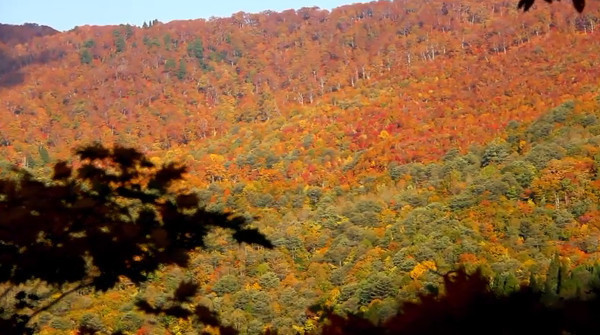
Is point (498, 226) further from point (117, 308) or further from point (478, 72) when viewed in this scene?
point (478, 72)

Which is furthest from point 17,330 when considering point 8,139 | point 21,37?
point 21,37

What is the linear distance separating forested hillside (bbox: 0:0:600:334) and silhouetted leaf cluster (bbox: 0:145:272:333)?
0.44 m

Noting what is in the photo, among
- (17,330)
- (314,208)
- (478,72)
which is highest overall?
(17,330)

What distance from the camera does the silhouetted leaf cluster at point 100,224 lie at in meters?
4.43

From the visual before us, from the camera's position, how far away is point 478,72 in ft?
253

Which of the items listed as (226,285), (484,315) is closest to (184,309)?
(484,315)

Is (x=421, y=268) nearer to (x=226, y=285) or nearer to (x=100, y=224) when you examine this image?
(x=226, y=285)

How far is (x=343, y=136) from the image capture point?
70562 millimetres

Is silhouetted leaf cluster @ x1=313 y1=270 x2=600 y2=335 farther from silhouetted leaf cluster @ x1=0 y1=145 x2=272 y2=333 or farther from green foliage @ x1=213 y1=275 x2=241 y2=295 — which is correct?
green foliage @ x1=213 y1=275 x2=241 y2=295

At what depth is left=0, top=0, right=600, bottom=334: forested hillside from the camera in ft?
120

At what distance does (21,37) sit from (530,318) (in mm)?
130492

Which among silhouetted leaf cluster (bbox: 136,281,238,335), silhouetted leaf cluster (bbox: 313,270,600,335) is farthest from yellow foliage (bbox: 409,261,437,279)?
silhouetted leaf cluster (bbox: 313,270,600,335)

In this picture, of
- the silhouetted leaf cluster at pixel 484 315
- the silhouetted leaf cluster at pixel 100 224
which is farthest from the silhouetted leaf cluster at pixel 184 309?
the silhouetted leaf cluster at pixel 484 315

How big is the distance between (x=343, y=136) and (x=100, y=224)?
218ft
